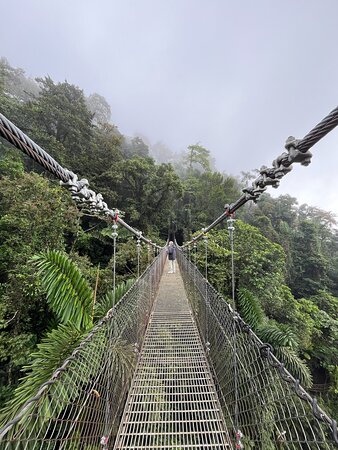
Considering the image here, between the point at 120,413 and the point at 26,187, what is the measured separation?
411cm

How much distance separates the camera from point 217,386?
1549 millimetres

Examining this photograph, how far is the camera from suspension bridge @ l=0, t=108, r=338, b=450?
2.44 feet

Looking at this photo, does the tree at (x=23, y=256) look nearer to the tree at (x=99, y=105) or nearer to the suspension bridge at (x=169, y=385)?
the suspension bridge at (x=169, y=385)

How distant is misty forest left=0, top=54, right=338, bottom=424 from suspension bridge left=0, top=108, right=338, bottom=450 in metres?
0.45

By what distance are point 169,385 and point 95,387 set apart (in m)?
0.65

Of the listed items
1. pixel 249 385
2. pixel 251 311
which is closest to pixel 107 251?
pixel 251 311

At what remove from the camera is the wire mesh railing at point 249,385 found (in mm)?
735

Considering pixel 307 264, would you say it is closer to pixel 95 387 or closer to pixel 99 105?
pixel 95 387

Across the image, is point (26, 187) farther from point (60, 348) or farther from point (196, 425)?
point (196, 425)

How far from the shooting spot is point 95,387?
1211 mm

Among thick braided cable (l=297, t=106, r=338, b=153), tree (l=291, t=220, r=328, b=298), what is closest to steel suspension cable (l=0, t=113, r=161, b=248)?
thick braided cable (l=297, t=106, r=338, b=153)

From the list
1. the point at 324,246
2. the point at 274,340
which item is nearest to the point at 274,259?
the point at 274,340

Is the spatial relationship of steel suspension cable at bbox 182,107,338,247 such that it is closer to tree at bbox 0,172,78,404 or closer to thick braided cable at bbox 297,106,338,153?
thick braided cable at bbox 297,106,338,153

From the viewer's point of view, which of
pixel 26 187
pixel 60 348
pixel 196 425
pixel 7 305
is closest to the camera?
pixel 196 425
